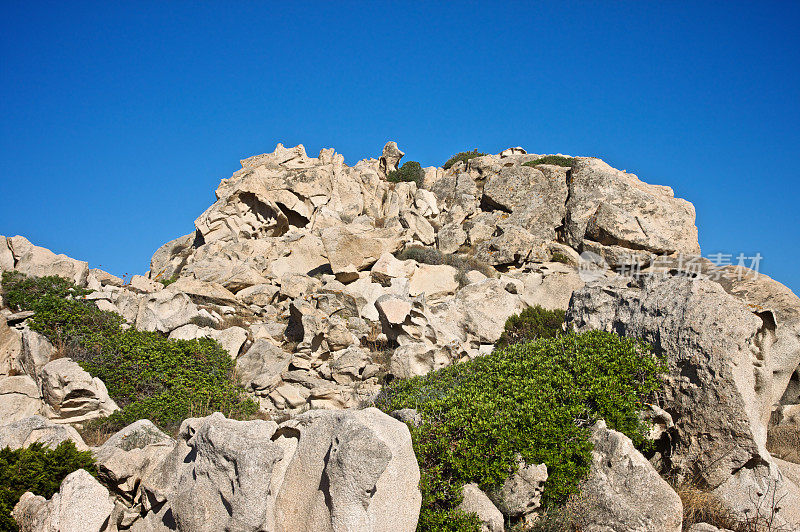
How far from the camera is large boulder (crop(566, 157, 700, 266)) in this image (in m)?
20.2

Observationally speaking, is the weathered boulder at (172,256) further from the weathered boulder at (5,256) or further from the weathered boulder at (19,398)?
the weathered boulder at (19,398)

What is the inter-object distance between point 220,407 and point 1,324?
5009 millimetres

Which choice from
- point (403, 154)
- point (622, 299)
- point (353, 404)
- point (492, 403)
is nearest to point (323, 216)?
point (403, 154)

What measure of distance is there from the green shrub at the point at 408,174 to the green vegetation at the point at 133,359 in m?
18.4

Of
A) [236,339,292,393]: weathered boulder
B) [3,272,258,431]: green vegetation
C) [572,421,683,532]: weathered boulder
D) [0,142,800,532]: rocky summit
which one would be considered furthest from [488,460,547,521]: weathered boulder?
[236,339,292,393]: weathered boulder

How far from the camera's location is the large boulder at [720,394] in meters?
7.13

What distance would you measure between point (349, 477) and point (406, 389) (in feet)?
12.3

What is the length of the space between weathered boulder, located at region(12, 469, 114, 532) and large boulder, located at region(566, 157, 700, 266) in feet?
59.6

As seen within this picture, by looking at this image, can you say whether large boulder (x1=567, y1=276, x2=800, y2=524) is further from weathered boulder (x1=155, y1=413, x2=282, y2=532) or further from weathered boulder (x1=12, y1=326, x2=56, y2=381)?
weathered boulder (x1=12, y1=326, x2=56, y2=381)

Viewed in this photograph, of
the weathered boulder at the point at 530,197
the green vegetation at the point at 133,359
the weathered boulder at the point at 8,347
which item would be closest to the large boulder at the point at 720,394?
the green vegetation at the point at 133,359

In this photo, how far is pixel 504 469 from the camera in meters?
6.44

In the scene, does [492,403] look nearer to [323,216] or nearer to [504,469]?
[504,469]

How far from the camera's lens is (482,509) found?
20.1ft

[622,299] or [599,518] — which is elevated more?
[622,299]
